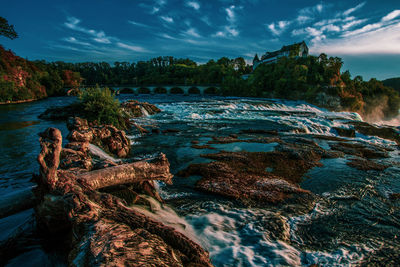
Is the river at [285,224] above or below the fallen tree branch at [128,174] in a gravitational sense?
below

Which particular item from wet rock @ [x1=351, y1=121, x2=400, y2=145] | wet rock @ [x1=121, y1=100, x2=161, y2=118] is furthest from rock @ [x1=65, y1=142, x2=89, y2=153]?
wet rock @ [x1=351, y1=121, x2=400, y2=145]

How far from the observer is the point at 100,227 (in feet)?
6.93

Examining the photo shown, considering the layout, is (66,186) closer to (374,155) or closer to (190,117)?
(374,155)

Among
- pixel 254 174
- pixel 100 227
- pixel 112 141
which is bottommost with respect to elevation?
pixel 254 174

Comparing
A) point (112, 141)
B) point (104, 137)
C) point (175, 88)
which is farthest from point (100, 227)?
point (175, 88)

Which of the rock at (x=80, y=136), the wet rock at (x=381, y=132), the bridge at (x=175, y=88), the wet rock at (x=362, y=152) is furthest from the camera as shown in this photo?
the bridge at (x=175, y=88)

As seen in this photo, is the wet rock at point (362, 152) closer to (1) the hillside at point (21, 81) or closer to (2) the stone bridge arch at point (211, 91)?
(1) the hillside at point (21, 81)

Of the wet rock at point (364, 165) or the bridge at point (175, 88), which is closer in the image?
the wet rock at point (364, 165)

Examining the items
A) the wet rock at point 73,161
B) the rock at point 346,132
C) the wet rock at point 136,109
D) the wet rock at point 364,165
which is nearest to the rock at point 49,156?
the wet rock at point 73,161

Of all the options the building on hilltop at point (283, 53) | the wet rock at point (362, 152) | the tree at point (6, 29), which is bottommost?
the wet rock at point (362, 152)

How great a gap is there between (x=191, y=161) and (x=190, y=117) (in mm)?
12072

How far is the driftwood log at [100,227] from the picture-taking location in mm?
1771

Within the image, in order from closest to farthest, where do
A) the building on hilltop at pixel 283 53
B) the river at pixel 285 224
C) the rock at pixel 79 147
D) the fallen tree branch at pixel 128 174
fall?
the river at pixel 285 224
the fallen tree branch at pixel 128 174
the rock at pixel 79 147
the building on hilltop at pixel 283 53

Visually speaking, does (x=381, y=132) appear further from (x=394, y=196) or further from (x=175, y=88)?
(x=175, y=88)
